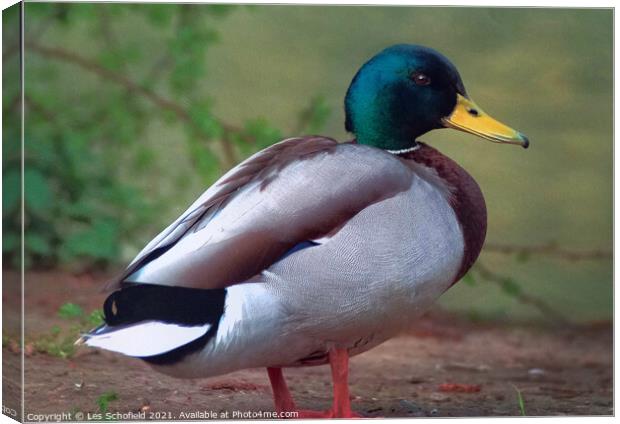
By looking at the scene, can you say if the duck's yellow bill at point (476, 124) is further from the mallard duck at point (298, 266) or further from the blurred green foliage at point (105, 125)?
the blurred green foliage at point (105, 125)

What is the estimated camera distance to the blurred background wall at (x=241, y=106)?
5.03 metres

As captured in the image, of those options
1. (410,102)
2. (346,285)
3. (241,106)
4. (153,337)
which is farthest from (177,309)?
(410,102)

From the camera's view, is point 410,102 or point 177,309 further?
point 410,102

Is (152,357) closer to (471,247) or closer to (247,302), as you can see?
(247,302)

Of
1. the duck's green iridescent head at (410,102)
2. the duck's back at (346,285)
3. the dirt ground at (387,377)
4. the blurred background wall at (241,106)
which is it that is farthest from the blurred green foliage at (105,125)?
the duck's back at (346,285)

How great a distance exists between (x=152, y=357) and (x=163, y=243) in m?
0.42

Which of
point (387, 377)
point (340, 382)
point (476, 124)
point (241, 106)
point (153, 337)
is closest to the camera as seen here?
point (153, 337)

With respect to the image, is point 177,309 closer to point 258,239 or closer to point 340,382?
point 258,239

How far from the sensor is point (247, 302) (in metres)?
4.45

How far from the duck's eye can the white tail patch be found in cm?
120

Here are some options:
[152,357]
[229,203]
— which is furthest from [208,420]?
[229,203]

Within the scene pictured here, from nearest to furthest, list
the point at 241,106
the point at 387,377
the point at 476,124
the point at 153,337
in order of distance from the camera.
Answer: the point at 153,337
the point at 476,124
the point at 241,106
the point at 387,377

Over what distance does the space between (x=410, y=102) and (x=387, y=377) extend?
1302mm

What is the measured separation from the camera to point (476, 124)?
15.9 ft
